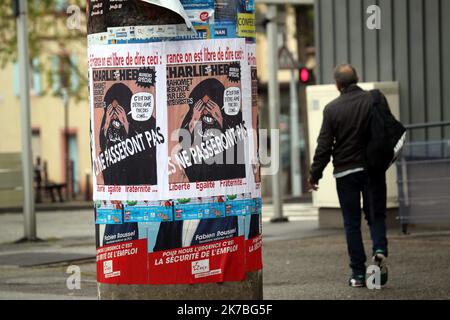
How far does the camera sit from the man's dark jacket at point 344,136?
36.0ft

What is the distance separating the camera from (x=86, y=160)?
52.2 m

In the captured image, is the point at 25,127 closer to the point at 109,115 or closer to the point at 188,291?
the point at 109,115

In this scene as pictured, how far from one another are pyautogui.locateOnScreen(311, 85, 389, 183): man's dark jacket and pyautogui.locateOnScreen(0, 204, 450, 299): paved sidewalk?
1.07 m

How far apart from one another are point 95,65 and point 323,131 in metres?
4.18

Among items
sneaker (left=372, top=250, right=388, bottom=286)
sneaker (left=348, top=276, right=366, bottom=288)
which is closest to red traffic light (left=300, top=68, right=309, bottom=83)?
sneaker (left=372, top=250, right=388, bottom=286)

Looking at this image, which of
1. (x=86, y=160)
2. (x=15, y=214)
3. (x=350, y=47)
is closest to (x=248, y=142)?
(x=350, y=47)

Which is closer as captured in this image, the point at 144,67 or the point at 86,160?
the point at 144,67

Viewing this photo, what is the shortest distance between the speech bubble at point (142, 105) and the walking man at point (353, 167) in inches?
159

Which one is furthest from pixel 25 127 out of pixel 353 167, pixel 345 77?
pixel 353 167

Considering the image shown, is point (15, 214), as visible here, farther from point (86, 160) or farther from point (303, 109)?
point (86, 160)

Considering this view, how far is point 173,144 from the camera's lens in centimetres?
711

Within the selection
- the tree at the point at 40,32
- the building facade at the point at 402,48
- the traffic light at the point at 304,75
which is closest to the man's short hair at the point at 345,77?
the building facade at the point at 402,48
